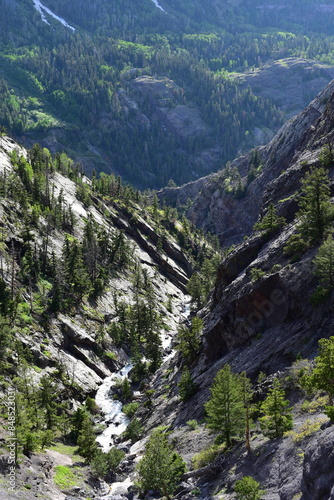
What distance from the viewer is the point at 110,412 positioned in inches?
3639

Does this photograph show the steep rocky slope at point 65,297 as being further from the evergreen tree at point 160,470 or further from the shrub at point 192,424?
the shrub at point 192,424

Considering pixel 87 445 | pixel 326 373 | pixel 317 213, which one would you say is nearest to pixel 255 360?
pixel 317 213

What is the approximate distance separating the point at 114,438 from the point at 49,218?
254 feet

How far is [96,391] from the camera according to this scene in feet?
320

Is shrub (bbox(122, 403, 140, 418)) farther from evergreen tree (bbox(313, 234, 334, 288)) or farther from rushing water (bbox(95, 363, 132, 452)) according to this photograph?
evergreen tree (bbox(313, 234, 334, 288))

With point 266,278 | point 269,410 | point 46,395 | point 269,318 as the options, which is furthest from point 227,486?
point 46,395

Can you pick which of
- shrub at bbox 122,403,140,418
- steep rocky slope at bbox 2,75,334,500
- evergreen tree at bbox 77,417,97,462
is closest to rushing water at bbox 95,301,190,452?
shrub at bbox 122,403,140,418

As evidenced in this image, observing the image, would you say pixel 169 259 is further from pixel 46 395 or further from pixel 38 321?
pixel 46 395

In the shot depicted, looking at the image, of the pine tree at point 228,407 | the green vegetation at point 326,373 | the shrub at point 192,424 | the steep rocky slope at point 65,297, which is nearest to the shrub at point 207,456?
the pine tree at point 228,407

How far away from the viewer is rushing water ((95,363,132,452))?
83.9 meters

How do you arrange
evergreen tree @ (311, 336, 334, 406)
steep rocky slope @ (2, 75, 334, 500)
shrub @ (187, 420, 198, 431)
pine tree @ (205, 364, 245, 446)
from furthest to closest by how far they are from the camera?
shrub @ (187, 420, 198, 431) → pine tree @ (205, 364, 245, 446) → steep rocky slope @ (2, 75, 334, 500) → evergreen tree @ (311, 336, 334, 406)

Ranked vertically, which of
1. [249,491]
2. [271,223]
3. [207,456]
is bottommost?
[249,491]

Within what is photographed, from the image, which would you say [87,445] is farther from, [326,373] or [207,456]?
[326,373]

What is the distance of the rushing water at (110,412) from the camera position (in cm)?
8388
